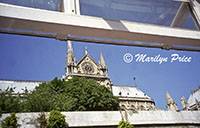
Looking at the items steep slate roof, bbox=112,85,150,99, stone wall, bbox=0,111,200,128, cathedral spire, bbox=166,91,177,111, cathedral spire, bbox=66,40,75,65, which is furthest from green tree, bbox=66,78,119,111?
cathedral spire, bbox=166,91,177,111

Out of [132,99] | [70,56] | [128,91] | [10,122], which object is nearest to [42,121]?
[10,122]

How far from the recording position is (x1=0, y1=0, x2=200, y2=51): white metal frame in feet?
4.00

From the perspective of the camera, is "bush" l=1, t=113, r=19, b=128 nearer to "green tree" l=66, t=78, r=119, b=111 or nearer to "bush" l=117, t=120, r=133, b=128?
"bush" l=117, t=120, r=133, b=128

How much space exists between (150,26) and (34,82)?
2639cm

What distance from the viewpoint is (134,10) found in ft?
5.68

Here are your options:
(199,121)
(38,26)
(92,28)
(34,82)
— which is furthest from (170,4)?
(34,82)

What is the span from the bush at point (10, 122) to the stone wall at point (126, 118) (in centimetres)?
8

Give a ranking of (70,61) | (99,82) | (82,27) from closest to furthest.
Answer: (82,27) < (99,82) < (70,61)

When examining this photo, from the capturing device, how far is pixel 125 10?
1.70m

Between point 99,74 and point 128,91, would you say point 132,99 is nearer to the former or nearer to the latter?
point 128,91

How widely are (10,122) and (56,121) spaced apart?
2.29 feet

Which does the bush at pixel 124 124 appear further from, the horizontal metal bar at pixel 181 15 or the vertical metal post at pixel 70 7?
the vertical metal post at pixel 70 7

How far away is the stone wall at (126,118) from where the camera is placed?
9.00ft

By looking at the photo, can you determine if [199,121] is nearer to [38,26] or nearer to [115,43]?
[115,43]
